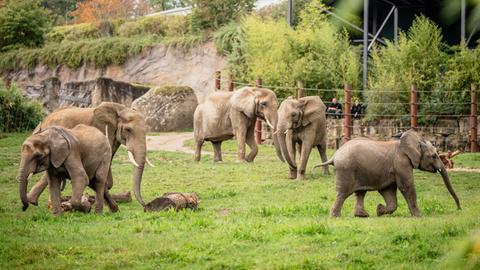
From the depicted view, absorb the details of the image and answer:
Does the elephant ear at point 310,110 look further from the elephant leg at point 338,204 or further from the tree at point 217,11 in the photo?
the tree at point 217,11

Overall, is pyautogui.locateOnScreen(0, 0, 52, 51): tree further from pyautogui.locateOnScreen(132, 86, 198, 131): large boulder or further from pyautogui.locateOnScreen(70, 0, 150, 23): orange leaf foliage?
pyautogui.locateOnScreen(132, 86, 198, 131): large boulder

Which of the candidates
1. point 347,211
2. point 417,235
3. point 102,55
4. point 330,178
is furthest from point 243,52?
point 417,235

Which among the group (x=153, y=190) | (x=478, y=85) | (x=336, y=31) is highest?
(x=336, y=31)

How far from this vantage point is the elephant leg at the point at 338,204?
1030 centimetres

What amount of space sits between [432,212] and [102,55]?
35813 mm

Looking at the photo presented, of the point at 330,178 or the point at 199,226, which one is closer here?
the point at 199,226

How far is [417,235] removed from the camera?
8.04m

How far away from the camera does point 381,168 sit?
10312mm

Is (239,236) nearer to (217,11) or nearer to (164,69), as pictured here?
(217,11)

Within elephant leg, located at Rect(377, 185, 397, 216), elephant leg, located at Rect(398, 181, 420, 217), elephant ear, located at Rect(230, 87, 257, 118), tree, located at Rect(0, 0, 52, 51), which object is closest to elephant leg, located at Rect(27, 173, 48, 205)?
elephant leg, located at Rect(377, 185, 397, 216)

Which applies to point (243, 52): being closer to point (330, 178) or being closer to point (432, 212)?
point (330, 178)

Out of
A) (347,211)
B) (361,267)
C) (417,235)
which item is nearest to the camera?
(361,267)

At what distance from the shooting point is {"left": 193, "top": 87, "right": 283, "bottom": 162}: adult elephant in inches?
773

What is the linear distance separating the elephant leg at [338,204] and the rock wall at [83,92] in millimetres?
25697
